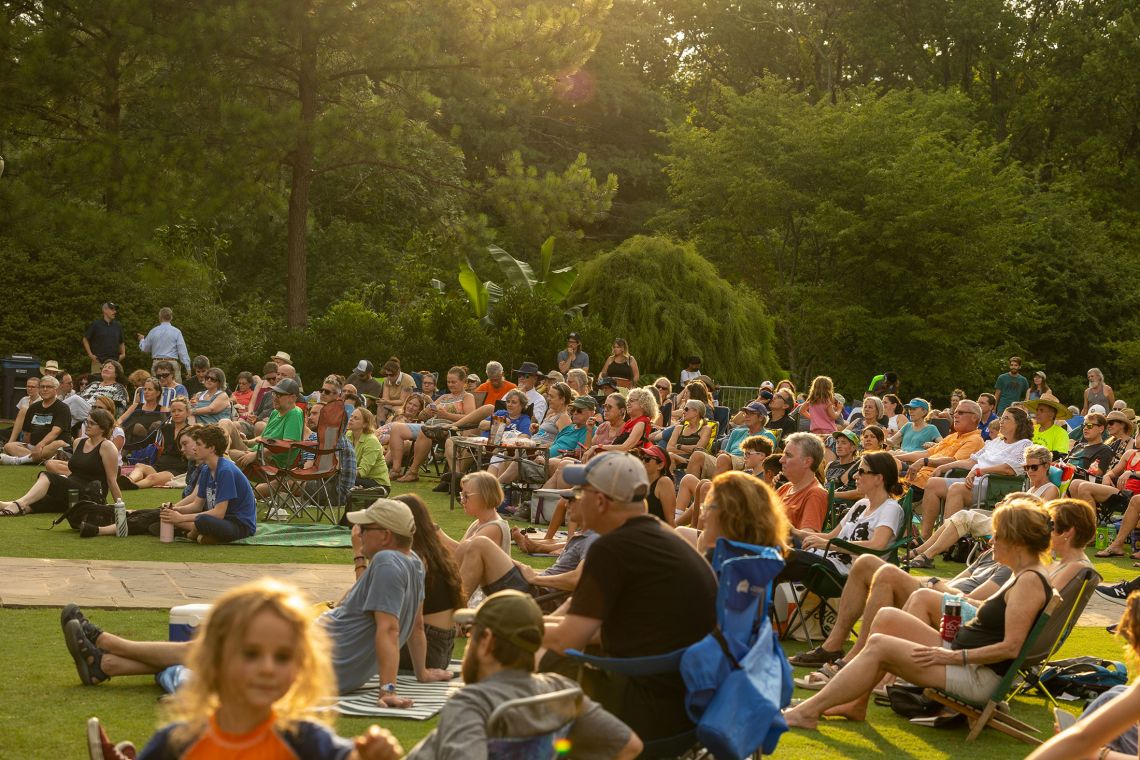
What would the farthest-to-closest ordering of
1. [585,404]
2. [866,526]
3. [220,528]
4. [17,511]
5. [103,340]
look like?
[103,340] → [585,404] → [17,511] → [220,528] → [866,526]

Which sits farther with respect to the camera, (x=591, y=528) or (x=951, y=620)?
(x=951, y=620)

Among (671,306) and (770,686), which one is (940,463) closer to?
(770,686)

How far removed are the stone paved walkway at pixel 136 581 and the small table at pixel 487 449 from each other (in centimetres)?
399

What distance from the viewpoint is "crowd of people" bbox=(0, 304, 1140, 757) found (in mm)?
3949

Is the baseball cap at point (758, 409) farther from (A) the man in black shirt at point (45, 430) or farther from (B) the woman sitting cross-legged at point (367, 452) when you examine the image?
(A) the man in black shirt at point (45, 430)

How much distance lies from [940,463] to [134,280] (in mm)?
17600

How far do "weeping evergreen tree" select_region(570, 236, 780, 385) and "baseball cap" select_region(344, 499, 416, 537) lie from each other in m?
21.7

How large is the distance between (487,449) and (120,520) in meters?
4.17

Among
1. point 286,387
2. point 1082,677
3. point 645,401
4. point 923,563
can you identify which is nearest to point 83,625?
point 1082,677

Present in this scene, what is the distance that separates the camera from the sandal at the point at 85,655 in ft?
21.8

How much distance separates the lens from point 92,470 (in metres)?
13.0

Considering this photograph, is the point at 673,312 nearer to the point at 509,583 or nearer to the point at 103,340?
the point at 103,340

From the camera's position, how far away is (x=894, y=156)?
107 feet

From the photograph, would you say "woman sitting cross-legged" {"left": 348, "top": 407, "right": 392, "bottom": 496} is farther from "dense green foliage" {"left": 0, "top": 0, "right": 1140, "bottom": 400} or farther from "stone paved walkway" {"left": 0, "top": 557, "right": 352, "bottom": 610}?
"dense green foliage" {"left": 0, "top": 0, "right": 1140, "bottom": 400}
